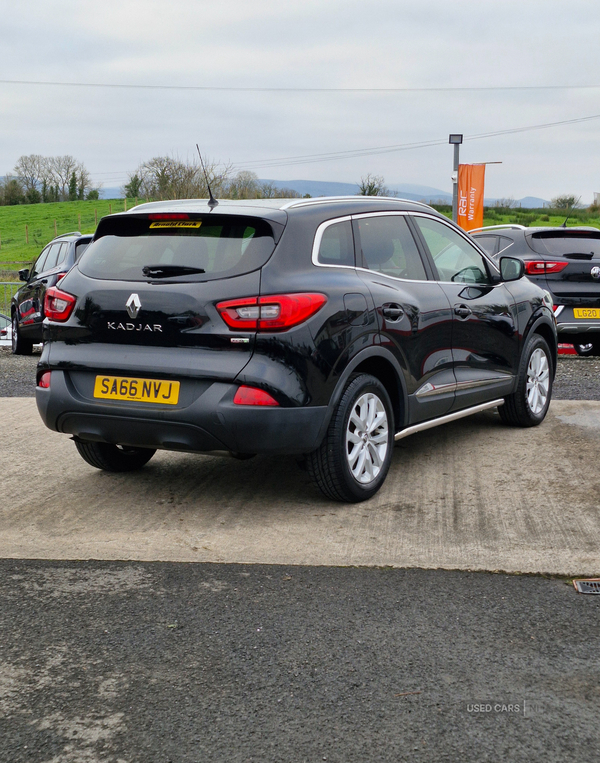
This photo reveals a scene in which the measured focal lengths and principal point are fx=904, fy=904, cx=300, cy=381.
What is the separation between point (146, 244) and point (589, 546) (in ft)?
9.11

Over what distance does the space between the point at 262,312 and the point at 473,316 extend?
2.16 m

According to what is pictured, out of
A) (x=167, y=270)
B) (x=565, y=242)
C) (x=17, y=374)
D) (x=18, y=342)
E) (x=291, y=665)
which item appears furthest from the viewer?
(x=18, y=342)

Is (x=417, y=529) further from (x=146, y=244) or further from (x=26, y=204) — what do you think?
(x=26, y=204)

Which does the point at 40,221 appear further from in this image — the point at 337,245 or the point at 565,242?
the point at 337,245

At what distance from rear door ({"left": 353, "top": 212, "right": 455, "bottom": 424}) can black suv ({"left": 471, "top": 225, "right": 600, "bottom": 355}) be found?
6.18m

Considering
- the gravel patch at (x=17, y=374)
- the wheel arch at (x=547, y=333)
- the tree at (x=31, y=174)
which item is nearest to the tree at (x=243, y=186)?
the gravel patch at (x=17, y=374)

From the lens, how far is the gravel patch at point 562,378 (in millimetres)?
9000

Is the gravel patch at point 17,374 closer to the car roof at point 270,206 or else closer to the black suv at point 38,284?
the black suv at point 38,284

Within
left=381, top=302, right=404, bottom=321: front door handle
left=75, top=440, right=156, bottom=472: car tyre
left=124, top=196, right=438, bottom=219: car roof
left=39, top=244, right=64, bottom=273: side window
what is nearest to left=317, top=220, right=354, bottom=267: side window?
left=124, top=196, right=438, bottom=219: car roof

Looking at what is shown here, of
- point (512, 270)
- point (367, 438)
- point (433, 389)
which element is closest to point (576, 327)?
point (512, 270)

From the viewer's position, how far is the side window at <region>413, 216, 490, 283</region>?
6.00 metres

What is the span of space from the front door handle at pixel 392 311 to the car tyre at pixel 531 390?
188 centimetres

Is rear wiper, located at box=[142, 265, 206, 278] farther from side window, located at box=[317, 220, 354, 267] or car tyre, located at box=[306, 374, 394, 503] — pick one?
car tyre, located at box=[306, 374, 394, 503]

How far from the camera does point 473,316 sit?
6.15m
